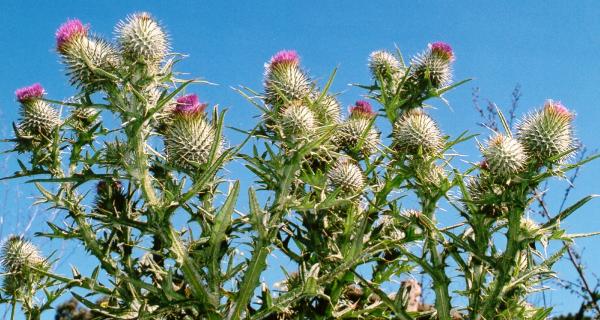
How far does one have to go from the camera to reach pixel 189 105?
573 cm

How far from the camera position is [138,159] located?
508 centimetres

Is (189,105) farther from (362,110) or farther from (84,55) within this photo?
(362,110)

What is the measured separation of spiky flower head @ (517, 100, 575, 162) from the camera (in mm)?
5539

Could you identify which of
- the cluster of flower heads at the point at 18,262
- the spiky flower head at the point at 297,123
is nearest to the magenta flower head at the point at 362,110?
the spiky flower head at the point at 297,123

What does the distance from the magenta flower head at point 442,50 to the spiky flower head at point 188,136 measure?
2.35m

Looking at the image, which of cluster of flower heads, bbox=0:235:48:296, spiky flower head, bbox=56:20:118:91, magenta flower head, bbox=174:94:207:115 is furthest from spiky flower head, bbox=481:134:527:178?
cluster of flower heads, bbox=0:235:48:296


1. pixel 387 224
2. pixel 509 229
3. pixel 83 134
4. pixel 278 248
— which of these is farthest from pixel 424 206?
pixel 83 134

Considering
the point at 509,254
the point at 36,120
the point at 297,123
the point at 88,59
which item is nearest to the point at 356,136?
the point at 297,123

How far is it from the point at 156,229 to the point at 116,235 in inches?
34.2

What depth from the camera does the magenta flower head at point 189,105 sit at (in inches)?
223

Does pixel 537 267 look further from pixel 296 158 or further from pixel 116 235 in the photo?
pixel 116 235

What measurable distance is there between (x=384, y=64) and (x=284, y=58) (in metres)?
1.12

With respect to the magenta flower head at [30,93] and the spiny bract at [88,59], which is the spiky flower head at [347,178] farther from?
the magenta flower head at [30,93]

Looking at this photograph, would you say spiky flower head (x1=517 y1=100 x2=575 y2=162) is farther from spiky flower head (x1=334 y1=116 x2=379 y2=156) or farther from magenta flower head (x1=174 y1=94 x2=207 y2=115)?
magenta flower head (x1=174 y1=94 x2=207 y2=115)
